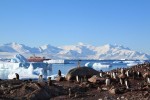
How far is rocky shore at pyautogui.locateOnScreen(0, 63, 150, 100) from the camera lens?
60.0 ft

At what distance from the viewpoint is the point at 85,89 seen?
67.2 feet

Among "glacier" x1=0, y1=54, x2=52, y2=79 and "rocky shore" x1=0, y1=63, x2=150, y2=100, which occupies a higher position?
"glacier" x1=0, y1=54, x2=52, y2=79

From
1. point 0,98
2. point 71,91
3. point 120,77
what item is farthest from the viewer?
point 120,77

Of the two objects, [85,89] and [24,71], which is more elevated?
[24,71]

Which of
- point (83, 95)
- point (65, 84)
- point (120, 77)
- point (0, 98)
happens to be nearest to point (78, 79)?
point (65, 84)

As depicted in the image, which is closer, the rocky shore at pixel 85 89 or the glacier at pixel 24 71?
the rocky shore at pixel 85 89

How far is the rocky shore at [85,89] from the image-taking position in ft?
60.0

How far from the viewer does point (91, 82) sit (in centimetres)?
2186

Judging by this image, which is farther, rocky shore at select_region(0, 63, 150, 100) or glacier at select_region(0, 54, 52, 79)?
glacier at select_region(0, 54, 52, 79)

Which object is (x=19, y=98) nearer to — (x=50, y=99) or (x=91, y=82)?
(x=50, y=99)

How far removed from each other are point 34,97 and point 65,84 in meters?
3.94

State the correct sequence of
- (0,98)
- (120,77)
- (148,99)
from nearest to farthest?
(148,99), (0,98), (120,77)

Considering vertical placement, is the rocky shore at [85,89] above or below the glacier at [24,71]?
below

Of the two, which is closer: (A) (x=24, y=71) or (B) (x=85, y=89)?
(B) (x=85, y=89)
